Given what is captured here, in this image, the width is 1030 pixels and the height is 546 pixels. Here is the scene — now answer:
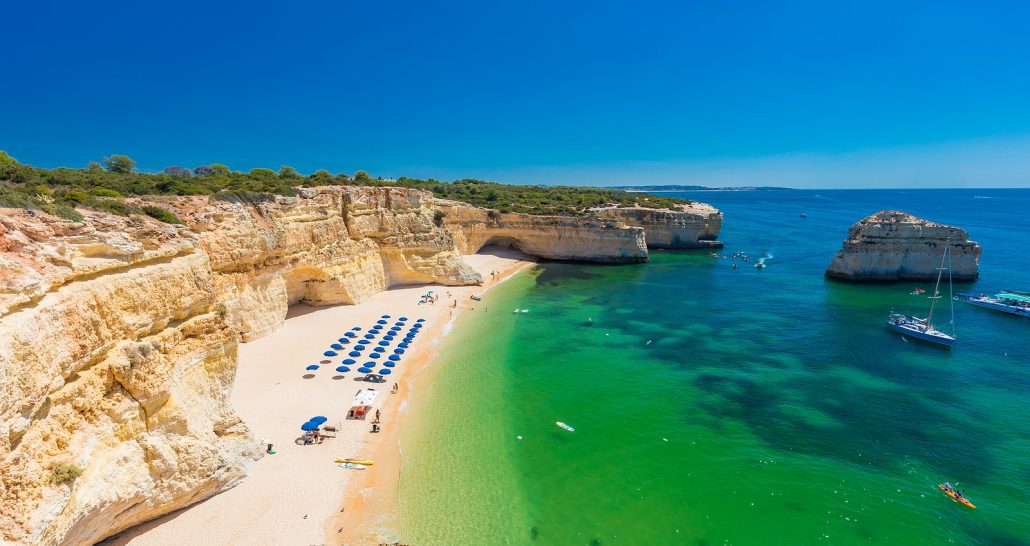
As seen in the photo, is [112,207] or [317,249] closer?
[112,207]

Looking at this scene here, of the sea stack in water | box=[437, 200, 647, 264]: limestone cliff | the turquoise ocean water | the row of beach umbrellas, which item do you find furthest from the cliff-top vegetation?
the sea stack in water

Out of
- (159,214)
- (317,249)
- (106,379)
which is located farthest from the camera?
(317,249)

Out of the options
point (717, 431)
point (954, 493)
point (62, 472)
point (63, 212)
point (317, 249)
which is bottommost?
point (954, 493)

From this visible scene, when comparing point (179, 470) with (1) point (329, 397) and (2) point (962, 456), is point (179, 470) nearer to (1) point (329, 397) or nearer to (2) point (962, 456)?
(1) point (329, 397)

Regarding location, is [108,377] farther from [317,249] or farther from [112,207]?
[317,249]

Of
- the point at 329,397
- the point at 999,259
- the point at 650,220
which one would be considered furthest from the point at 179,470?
the point at 999,259

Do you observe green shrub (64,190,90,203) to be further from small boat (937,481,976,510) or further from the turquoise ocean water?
small boat (937,481,976,510)

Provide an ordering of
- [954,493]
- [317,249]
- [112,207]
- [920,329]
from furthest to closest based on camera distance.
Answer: [920,329]
[317,249]
[954,493]
[112,207]

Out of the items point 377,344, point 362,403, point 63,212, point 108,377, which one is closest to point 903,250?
point 377,344

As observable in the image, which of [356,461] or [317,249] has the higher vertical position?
[317,249]
